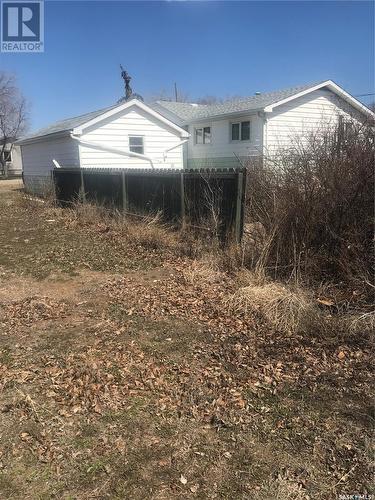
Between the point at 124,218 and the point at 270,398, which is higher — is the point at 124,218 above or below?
above

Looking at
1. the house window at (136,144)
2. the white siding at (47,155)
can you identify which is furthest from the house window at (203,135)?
the white siding at (47,155)

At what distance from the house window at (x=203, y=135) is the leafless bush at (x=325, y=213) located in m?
15.9

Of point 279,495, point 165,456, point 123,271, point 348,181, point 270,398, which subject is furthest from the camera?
point 123,271

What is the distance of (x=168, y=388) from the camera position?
354 centimetres

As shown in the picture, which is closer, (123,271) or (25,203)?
(123,271)

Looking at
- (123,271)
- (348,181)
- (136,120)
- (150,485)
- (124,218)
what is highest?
(136,120)

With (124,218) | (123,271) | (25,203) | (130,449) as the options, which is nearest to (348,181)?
(123,271)

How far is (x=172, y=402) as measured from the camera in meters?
3.34

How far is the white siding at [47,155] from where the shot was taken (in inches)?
659

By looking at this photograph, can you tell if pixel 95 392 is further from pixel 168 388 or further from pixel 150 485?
pixel 150 485

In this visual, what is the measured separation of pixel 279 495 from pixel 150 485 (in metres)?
0.74

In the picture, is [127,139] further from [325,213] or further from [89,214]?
[325,213]

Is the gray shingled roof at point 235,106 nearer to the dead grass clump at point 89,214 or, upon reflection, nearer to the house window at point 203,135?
the house window at point 203,135

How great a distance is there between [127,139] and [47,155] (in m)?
4.52
